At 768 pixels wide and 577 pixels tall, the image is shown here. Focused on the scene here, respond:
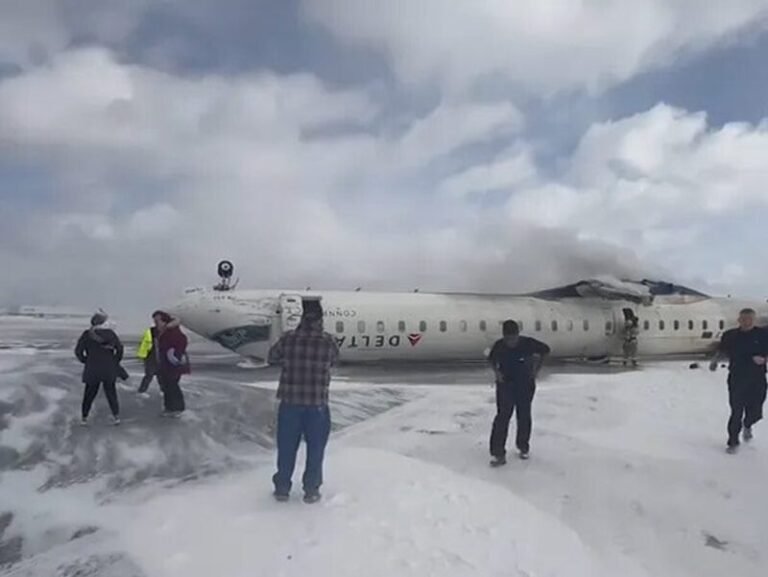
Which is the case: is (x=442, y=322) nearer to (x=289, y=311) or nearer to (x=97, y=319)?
(x=289, y=311)

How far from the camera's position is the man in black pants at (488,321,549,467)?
9.15 m

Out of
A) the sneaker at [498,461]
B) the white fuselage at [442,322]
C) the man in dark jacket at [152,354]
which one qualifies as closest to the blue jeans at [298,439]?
the sneaker at [498,461]

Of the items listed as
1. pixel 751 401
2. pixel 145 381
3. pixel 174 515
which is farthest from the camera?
pixel 145 381

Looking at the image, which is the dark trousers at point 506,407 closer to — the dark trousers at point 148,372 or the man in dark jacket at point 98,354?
the man in dark jacket at point 98,354

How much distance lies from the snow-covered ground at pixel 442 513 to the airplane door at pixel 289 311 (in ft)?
46.4

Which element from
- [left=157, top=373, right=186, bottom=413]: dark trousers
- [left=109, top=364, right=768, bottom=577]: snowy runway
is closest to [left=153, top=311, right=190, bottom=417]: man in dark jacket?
[left=157, top=373, right=186, bottom=413]: dark trousers

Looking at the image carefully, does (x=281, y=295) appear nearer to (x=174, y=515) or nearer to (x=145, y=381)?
(x=145, y=381)

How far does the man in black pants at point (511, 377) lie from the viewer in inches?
360

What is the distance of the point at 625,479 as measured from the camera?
8.71 meters

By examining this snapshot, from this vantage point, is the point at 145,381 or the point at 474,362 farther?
the point at 474,362

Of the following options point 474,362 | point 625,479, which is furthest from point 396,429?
point 474,362

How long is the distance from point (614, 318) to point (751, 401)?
20154 mm

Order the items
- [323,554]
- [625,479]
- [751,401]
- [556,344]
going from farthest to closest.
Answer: [556,344]
[751,401]
[625,479]
[323,554]

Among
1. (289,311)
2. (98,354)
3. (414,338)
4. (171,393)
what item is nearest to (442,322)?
(414,338)
